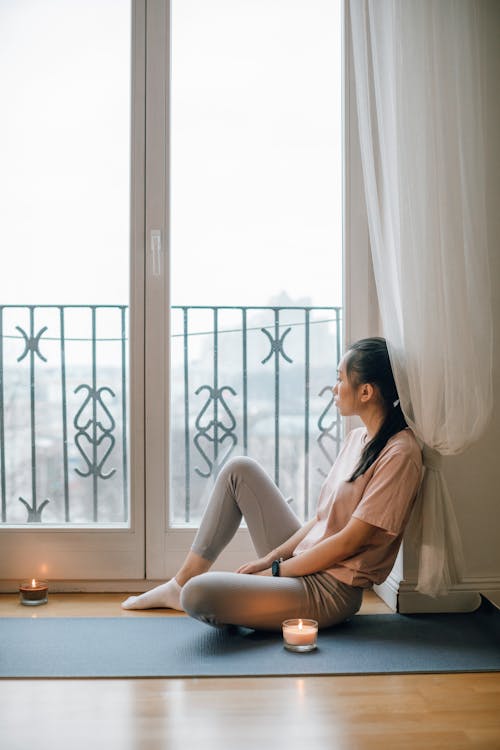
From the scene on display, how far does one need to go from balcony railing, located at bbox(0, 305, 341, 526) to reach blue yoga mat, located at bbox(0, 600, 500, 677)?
1.92 feet

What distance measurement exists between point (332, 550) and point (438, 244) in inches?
38.4

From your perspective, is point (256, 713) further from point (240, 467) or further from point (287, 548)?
point (240, 467)

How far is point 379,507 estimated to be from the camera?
2.38 m

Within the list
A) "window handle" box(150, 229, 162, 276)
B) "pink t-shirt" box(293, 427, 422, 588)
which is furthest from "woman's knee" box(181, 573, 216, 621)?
"window handle" box(150, 229, 162, 276)

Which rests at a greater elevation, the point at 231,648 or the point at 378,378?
the point at 378,378

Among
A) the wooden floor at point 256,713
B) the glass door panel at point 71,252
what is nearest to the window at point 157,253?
the glass door panel at point 71,252

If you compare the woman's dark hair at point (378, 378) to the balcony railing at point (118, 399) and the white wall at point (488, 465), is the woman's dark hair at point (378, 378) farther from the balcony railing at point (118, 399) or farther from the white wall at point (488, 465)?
the balcony railing at point (118, 399)

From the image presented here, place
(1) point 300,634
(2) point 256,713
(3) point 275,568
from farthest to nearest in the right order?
(3) point 275,568, (1) point 300,634, (2) point 256,713

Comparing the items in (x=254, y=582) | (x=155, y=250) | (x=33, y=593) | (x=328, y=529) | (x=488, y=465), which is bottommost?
(x=33, y=593)

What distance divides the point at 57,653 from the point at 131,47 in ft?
6.90

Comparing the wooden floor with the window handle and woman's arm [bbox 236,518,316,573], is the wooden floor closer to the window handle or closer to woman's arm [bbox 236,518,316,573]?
woman's arm [bbox 236,518,316,573]

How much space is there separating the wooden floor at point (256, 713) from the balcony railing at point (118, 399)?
3.58 ft

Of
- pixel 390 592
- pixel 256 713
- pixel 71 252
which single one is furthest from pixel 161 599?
pixel 71 252

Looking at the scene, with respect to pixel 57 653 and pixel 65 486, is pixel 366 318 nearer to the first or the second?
pixel 65 486
